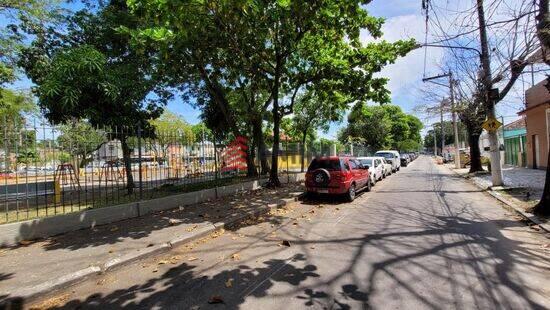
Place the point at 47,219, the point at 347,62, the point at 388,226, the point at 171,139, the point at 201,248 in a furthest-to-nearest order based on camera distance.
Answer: the point at 347,62 → the point at 171,139 → the point at 388,226 → the point at 47,219 → the point at 201,248

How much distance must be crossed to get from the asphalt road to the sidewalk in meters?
0.26

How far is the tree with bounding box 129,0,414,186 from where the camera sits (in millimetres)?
9586

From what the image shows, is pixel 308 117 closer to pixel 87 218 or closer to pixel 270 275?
pixel 87 218

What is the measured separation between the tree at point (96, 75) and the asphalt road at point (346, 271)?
18.1ft

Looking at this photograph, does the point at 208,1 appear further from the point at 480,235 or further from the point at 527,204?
the point at 527,204

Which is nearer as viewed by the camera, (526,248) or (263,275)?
(263,275)

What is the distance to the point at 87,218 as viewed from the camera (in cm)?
867

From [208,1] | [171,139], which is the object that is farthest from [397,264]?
[171,139]

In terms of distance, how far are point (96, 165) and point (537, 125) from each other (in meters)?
24.9

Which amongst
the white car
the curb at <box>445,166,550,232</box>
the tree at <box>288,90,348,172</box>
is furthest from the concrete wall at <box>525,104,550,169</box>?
the tree at <box>288,90,348,172</box>

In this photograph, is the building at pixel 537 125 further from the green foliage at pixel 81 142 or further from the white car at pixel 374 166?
the green foliage at pixel 81 142

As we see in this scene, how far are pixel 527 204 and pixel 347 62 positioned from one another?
8.07 metres

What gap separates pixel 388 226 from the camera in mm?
8789

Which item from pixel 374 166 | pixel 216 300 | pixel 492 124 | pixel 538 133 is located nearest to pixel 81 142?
pixel 216 300
